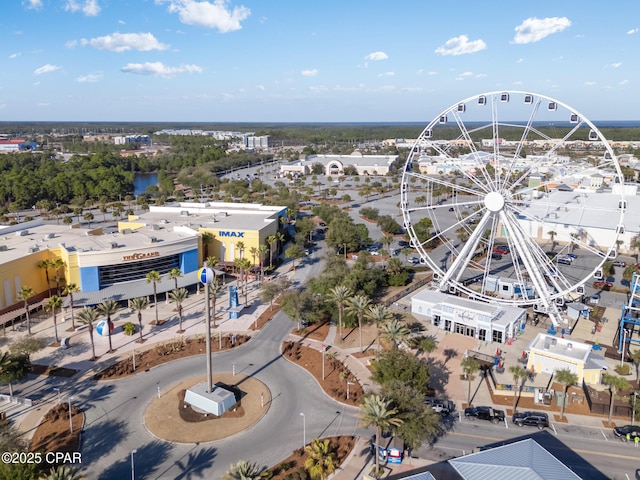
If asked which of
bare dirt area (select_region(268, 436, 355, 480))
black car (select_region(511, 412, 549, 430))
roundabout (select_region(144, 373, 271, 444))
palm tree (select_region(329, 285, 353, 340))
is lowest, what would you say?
bare dirt area (select_region(268, 436, 355, 480))

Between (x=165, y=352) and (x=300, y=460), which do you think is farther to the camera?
(x=165, y=352)

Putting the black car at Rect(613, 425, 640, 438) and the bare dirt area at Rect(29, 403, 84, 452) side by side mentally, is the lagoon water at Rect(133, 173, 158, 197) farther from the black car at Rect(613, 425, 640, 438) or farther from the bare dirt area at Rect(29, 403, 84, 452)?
the black car at Rect(613, 425, 640, 438)

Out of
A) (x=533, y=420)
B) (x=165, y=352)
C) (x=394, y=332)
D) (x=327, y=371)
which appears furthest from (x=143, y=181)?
(x=533, y=420)

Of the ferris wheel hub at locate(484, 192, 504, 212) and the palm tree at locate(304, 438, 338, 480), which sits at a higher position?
the ferris wheel hub at locate(484, 192, 504, 212)

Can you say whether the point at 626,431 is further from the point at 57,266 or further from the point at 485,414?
the point at 57,266

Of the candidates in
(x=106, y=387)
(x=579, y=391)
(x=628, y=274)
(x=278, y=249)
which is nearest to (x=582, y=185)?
(x=628, y=274)

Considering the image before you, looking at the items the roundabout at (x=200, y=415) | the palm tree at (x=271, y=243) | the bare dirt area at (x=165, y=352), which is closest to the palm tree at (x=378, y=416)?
the roundabout at (x=200, y=415)

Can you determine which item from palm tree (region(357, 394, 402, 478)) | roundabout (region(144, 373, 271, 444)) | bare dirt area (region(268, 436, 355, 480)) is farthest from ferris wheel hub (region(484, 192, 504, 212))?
roundabout (region(144, 373, 271, 444))
